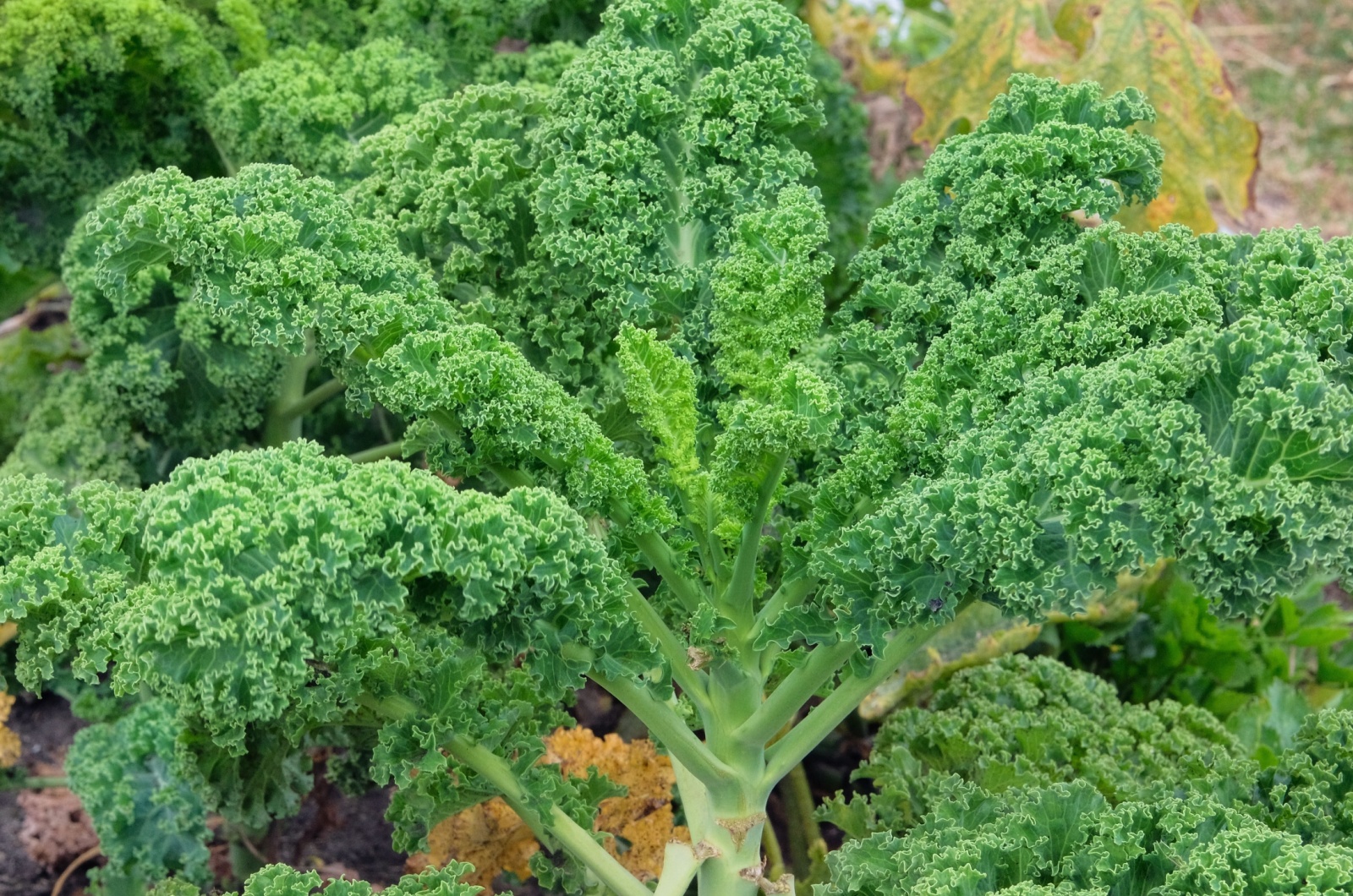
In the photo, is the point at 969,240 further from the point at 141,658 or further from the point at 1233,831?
the point at 141,658

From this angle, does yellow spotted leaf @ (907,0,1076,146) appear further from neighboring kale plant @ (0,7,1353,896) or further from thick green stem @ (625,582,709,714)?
thick green stem @ (625,582,709,714)

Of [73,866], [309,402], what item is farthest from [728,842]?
[73,866]

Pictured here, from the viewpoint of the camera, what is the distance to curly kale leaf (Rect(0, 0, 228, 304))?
322cm

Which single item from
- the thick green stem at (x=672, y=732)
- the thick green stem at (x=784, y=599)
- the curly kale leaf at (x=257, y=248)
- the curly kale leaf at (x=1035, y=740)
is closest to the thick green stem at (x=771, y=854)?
the curly kale leaf at (x=1035, y=740)

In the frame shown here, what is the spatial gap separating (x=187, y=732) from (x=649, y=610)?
1006mm

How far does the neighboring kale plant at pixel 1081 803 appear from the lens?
193 cm

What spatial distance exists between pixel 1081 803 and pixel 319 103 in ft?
7.28

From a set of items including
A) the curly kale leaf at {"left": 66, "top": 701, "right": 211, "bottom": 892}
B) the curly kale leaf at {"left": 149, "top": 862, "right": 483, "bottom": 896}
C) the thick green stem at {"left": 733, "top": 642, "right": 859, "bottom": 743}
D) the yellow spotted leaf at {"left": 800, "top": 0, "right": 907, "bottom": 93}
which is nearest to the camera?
the curly kale leaf at {"left": 149, "top": 862, "right": 483, "bottom": 896}

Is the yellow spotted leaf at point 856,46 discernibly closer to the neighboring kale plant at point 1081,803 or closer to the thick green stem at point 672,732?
the neighboring kale plant at point 1081,803

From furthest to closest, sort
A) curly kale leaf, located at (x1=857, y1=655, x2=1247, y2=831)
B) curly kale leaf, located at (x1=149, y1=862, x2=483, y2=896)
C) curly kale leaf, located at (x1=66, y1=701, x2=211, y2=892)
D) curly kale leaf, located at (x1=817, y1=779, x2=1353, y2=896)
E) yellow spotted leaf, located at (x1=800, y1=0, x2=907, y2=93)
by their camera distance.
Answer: yellow spotted leaf, located at (x1=800, y1=0, x2=907, y2=93) → curly kale leaf, located at (x1=66, y1=701, x2=211, y2=892) → curly kale leaf, located at (x1=857, y1=655, x2=1247, y2=831) → curly kale leaf, located at (x1=149, y1=862, x2=483, y2=896) → curly kale leaf, located at (x1=817, y1=779, x2=1353, y2=896)

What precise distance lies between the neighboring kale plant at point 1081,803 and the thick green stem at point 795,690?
0.78 ft

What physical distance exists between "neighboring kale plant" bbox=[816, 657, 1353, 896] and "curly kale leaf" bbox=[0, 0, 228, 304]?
2.24 m

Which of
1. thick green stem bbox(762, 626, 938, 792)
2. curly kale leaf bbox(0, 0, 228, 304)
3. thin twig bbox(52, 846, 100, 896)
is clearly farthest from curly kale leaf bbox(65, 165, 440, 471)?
thin twig bbox(52, 846, 100, 896)

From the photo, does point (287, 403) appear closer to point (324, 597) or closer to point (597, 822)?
point (597, 822)
